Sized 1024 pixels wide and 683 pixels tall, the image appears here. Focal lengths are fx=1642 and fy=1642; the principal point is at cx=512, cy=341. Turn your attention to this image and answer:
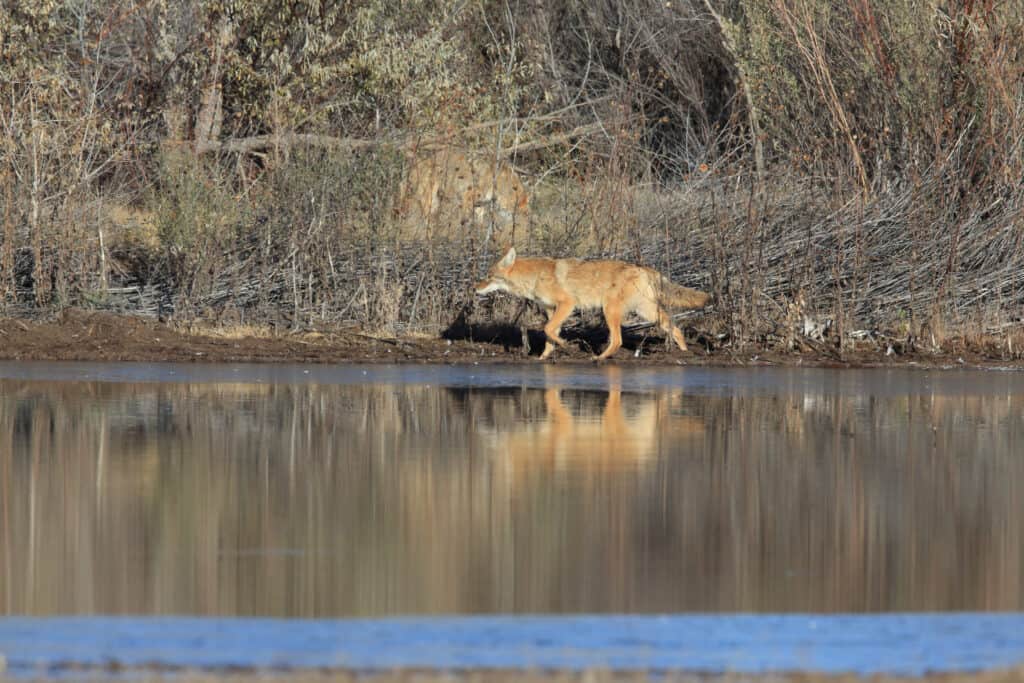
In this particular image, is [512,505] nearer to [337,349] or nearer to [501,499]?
[501,499]

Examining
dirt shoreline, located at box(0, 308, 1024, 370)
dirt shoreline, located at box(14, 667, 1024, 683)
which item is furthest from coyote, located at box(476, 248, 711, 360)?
dirt shoreline, located at box(14, 667, 1024, 683)

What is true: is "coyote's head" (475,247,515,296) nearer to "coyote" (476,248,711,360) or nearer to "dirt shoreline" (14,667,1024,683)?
"coyote" (476,248,711,360)

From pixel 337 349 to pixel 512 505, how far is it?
9620mm

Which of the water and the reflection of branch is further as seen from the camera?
the reflection of branch

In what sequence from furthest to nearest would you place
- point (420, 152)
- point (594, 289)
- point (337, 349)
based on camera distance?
point (420, 152), point (337, 349), point (594, 289)

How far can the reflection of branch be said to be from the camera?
2122cm

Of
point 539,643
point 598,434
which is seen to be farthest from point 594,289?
point 539,643

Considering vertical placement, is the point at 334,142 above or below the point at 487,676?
above

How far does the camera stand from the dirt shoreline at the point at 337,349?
1741 cm

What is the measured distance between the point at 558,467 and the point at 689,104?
1984 centimetres

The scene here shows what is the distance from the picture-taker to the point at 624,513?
338 inches

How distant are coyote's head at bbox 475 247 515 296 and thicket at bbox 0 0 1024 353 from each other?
107 centimetres

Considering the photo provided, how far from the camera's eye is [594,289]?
17750 millimetres

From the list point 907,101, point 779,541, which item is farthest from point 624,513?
point 907,101
